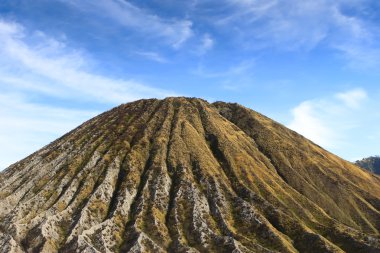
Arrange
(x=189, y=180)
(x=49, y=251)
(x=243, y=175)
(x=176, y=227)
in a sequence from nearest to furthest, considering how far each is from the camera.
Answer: (x=49, y=251) < (x=176, y=227) < (x=189, y=180) < (x=243, y=175)

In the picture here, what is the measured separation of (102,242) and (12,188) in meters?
59.8

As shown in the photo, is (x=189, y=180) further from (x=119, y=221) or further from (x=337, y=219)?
(x=337, y=219)

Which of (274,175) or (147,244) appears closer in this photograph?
(147,244)

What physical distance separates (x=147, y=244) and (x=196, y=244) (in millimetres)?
14587

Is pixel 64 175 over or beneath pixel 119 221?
over

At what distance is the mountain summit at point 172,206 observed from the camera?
5512 inches

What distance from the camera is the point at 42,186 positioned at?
17512 centimetres

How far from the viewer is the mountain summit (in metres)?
140


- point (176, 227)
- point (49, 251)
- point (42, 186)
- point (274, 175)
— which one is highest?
point (274, 175)

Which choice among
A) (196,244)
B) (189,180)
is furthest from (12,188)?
(196,244)

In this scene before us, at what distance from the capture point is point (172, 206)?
16150cm

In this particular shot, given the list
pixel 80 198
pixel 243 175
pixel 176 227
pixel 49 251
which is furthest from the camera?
pixel 243 175

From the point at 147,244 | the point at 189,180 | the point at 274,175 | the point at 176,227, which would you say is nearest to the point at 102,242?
the point at 147,244

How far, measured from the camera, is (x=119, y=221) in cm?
15200
